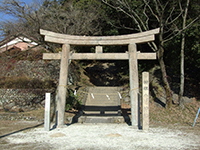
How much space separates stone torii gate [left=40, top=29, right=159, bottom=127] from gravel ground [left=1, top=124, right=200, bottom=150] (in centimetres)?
109

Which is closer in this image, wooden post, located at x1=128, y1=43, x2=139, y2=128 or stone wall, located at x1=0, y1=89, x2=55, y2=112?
wooden post, located at x1=128, y1=43, x2=139, y2=128

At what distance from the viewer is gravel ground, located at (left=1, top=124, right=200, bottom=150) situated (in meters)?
5.24

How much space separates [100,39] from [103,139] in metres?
4.18

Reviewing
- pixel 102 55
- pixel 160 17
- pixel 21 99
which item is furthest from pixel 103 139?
pixel 160 17

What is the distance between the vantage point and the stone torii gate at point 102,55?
318 inches

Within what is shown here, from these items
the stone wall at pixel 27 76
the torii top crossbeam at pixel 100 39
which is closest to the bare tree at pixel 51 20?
the stone wall at pixel 27 76

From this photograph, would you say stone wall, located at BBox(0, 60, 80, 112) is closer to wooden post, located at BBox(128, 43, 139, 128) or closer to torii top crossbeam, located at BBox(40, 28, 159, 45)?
torii top crossbeam, located at BBox(40, 28, 159, 45)

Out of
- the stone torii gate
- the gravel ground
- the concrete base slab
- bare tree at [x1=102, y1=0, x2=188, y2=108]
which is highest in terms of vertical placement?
bare tree at [x1=102, y1=0, x2=188, y2=108]

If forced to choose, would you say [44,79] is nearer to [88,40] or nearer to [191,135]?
[88,40]

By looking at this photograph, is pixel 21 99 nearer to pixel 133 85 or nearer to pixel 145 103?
pixel 133 85

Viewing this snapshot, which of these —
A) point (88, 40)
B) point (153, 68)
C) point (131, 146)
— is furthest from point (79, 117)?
point (153, 68)

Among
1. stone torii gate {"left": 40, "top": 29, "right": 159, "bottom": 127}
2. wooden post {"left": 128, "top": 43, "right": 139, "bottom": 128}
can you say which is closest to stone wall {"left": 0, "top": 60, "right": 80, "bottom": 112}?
stone torii gate {"left": 40, "top": 29, "right": 159, "bottom": 127}

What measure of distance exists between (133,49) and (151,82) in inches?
263

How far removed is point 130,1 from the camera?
42.9ft
